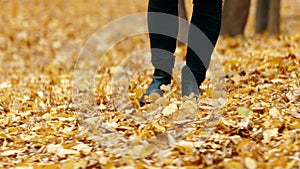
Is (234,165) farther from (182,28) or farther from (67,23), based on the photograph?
(67,23)

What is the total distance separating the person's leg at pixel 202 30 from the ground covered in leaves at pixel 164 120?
137 mm

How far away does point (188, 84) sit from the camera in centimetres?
327

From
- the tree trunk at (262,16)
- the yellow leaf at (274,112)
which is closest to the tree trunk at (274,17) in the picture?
the tree trunk at (262,16)

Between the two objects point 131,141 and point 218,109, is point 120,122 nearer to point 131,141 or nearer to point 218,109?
point 131,141

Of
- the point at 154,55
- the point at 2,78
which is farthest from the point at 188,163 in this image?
the point at 2,78

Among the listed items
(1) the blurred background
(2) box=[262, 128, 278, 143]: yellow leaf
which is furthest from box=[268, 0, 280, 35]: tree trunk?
(2) box=[262, 128, 278, 143]: yellow leaf

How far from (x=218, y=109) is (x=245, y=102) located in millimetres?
210

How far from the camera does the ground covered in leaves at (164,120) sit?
2412mm

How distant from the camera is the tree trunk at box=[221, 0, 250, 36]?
6.36 metres

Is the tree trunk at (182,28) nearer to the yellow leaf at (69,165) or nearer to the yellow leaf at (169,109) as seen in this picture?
the yellow leaf at (169,109)

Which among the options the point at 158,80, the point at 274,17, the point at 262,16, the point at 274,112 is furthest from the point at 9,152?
the point at 262,16

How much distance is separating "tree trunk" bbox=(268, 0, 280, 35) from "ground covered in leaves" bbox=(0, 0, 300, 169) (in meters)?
1.45

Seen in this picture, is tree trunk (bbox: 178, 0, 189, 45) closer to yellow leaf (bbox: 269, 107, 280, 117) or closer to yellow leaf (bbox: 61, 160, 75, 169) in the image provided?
yellow leaf (bbox: 269, 107, 280, 117)

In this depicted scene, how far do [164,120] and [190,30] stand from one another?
638mm
